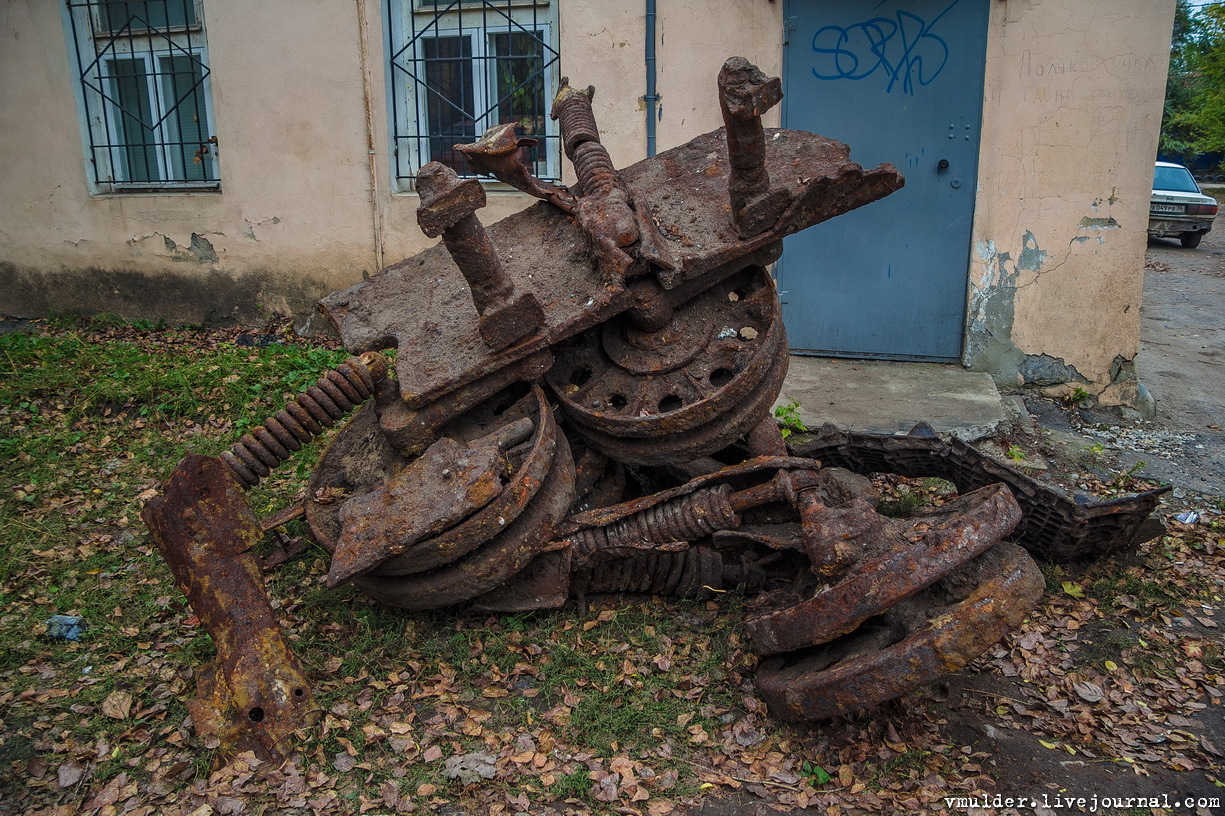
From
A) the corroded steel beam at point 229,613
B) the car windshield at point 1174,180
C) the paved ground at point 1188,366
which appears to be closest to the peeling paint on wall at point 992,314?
the paved ground at point 1188,366

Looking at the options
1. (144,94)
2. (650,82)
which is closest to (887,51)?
(650,82)

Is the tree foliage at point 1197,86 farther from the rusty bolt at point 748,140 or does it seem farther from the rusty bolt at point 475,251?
the rusty bolt at point 475,251

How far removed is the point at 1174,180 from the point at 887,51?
43.2ft

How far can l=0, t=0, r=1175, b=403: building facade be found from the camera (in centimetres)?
608

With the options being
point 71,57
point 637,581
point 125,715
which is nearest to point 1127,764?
point 637,581

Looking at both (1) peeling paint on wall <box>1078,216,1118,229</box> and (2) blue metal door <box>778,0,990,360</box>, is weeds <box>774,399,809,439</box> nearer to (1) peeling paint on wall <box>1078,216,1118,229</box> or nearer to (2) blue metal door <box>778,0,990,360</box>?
(2) blue metal door <box>778,0,990,360</box>

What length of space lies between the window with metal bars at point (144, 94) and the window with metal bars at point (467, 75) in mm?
1931

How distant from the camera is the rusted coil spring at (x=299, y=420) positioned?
333cm

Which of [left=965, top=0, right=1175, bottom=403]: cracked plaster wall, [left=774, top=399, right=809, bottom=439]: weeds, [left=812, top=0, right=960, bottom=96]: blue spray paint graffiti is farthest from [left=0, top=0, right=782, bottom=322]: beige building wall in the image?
[left=774, top=399, right=809, bottom=439]: weeds

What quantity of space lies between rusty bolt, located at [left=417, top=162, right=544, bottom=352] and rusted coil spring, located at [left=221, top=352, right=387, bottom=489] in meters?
0.56

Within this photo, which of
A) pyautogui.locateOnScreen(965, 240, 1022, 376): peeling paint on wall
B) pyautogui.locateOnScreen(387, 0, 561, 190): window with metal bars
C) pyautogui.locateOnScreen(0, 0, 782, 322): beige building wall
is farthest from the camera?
pyautogui.locateOnScreen(387, 0, 561, 190): window with metal bars

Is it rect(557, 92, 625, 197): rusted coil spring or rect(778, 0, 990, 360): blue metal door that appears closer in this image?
rect(557, 92, 625, 197): rusted coil spring

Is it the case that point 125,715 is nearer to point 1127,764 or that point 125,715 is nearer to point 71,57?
point 1127,764

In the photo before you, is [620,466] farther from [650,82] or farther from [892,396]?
[650,82]
